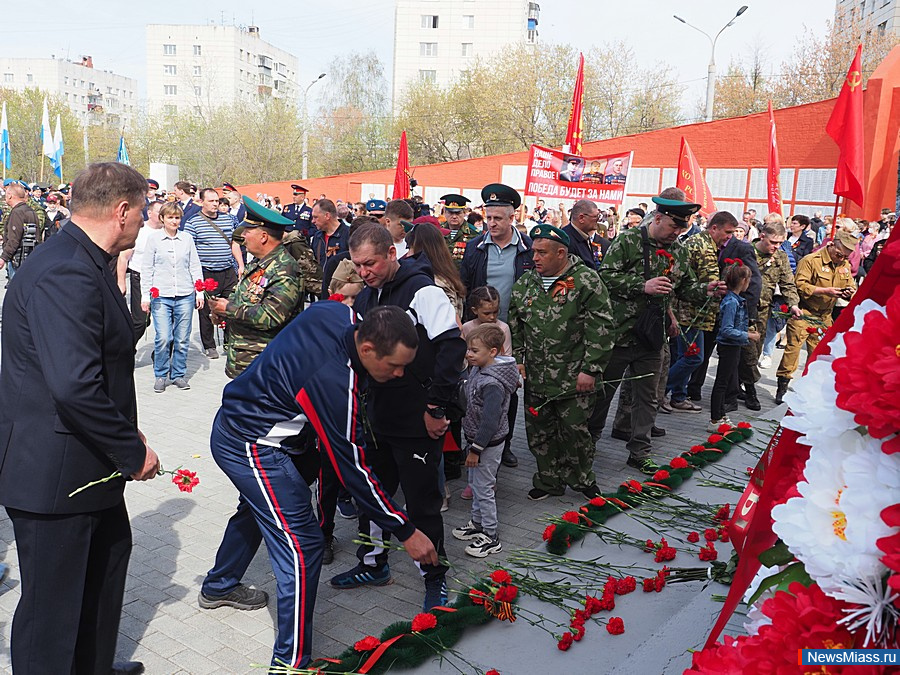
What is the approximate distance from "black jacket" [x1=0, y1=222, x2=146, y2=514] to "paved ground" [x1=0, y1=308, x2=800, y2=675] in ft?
4.19

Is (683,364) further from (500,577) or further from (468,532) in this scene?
(500,577)

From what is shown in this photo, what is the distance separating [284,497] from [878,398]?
268 cm

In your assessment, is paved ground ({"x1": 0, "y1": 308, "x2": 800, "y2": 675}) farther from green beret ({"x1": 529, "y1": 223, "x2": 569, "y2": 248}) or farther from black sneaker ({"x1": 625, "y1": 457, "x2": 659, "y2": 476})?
green beret ({"x1": 529, "y1": 223, "x2": 569, "y2": 248})

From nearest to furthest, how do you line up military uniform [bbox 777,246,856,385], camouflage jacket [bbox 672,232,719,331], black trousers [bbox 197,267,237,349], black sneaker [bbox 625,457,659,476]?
1. black sneaker [bbox 625,457,659,476]
2. camouflage jacket [bbox 672,232,719,331]
3. military uniform [bbox 777,246,856,385]
4. black trousers [bbox 197,267,237,349]

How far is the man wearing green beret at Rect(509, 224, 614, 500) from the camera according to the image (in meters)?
5.62

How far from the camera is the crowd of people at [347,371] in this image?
2885mm

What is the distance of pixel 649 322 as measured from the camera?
21.4 feet

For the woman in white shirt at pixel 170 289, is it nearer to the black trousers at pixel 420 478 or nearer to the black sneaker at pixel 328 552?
the black sneaker at pixel 328 552

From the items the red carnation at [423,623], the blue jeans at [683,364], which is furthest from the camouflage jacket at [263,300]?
the blue jeans at [683,364]

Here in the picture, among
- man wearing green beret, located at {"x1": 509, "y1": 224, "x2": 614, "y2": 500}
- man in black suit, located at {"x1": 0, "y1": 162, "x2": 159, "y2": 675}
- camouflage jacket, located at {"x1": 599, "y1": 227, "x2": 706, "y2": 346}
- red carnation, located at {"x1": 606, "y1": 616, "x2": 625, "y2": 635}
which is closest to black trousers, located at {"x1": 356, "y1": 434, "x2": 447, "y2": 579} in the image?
red carnation, located at {"x1": 606, "y1": 616, "x2": 625, "y2": 635}

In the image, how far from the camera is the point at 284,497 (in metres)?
3.37

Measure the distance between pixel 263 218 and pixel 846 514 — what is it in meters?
4.52

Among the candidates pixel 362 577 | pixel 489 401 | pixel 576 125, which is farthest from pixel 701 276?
pixel 576 125

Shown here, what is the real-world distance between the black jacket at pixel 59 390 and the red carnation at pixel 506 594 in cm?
181
